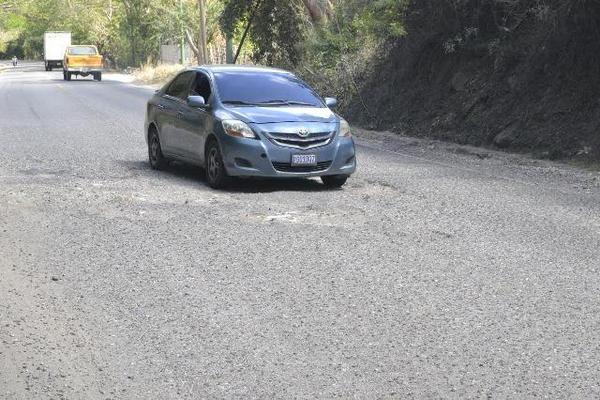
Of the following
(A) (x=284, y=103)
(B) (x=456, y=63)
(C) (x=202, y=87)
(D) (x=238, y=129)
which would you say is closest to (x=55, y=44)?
(B) (x=456, y=63)

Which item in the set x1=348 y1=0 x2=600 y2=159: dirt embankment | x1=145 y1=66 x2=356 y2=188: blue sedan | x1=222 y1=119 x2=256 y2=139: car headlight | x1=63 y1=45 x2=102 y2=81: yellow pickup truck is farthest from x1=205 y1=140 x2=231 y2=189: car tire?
x1=63 y1=45 x2=102 y2=81: yellow pickup truck

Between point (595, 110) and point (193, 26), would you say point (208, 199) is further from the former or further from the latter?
point (193, 26)

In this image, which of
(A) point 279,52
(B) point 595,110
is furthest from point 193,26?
(B) point 595,110

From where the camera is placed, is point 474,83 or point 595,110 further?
point 474,83

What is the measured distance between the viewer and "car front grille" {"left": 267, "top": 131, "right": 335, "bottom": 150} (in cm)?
1282

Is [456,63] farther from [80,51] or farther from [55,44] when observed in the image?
[55,44]

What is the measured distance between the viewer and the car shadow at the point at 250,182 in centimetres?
1321

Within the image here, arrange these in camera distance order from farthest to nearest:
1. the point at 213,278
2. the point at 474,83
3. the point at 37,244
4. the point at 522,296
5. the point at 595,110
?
the point at 474,83
the point at 595,110
the point at 37,244
the point at 213,278
the point at 522,296

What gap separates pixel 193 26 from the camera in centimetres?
6700

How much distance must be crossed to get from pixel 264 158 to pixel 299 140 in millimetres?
520

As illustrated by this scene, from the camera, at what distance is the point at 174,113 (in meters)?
14.6

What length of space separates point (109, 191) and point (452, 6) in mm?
11803

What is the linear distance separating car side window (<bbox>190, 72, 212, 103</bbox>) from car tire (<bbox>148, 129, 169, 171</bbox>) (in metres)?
1.14

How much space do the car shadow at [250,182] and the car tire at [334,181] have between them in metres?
0.08
